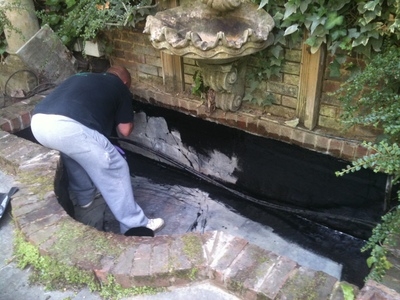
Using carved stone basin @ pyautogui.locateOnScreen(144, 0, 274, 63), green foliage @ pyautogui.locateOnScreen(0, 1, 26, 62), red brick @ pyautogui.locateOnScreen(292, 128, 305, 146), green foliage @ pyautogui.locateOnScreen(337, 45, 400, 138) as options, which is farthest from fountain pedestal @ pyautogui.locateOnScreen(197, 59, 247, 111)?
green foliage @ pyautogui.locateOnScreen(0, 1, 26, 62)

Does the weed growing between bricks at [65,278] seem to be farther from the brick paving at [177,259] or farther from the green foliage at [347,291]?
the green foliage at [347,291]

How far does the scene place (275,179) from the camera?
3336 mm

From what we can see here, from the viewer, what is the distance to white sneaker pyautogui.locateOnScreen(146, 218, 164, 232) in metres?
3.05

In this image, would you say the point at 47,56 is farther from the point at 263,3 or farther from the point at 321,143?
the point at 321,143

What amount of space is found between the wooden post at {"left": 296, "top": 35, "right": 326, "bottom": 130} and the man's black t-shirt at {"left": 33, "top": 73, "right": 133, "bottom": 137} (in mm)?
1333

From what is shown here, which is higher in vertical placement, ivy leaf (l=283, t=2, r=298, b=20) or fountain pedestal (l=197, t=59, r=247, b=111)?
ivy leaf (l=283, t=2, r=298, b=20)

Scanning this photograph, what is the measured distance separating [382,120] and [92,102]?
1.88 meters

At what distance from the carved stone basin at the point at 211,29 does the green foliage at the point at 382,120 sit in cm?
70

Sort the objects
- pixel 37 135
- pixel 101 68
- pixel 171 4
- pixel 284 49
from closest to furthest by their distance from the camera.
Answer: pixel 37 135
pixel 284 49
pixel 171 4
pixel 101 68

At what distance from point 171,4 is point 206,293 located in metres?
2.46

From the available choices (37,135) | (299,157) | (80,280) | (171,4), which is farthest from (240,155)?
(80,280)

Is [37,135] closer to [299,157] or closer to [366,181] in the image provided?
[299,157]

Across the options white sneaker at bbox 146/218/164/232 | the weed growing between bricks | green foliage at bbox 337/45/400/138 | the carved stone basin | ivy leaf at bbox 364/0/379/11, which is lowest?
white sneaker at bbox 146/218/164/232

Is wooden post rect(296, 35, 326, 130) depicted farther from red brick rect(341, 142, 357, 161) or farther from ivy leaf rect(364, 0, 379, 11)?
ivy leaf rect(364, 0, 379, 11)
